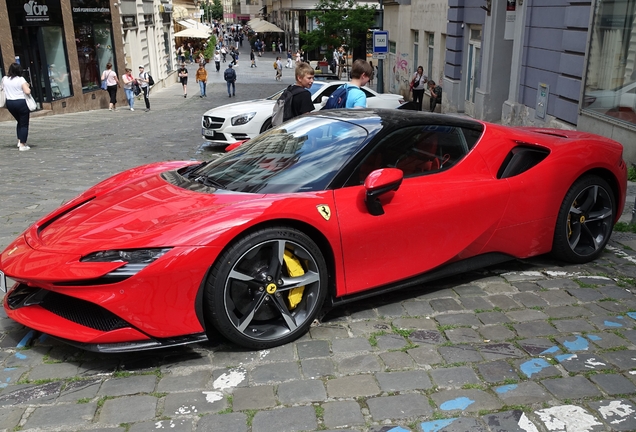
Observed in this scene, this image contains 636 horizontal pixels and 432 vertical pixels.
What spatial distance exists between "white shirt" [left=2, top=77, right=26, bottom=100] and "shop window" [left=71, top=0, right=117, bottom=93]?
11.0 meters

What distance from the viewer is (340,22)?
32250 millimetres

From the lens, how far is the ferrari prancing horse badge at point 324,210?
3.69 metres

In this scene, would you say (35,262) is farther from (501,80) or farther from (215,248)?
(501,80)

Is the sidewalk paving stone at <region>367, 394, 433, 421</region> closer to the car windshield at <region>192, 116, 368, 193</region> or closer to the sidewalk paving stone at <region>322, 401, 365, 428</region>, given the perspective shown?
the sidewalk paving stone at <region>322, 401, 365, 428</region>

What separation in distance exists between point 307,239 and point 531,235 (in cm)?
189

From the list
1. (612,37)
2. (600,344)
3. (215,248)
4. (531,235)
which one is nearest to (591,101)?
(612,37)

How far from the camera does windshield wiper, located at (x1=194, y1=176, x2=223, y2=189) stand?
4.01 metres

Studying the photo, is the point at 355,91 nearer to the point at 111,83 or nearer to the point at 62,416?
the point at 62,416

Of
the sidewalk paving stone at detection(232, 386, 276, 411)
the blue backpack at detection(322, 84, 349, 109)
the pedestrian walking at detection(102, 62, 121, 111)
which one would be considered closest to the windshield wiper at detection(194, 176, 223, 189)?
the sidewalk paving stone at detection(232, 386, 276, 411)

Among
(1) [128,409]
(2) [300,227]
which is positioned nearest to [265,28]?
(2) [300,227]

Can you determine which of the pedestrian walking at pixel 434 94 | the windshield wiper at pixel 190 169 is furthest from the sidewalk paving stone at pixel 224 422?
the pedestrian walking at pixel 434 94

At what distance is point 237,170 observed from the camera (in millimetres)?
4230

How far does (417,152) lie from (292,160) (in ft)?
2.80

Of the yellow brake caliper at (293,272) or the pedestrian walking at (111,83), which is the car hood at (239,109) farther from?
the pedestrian walking at (111,83)
